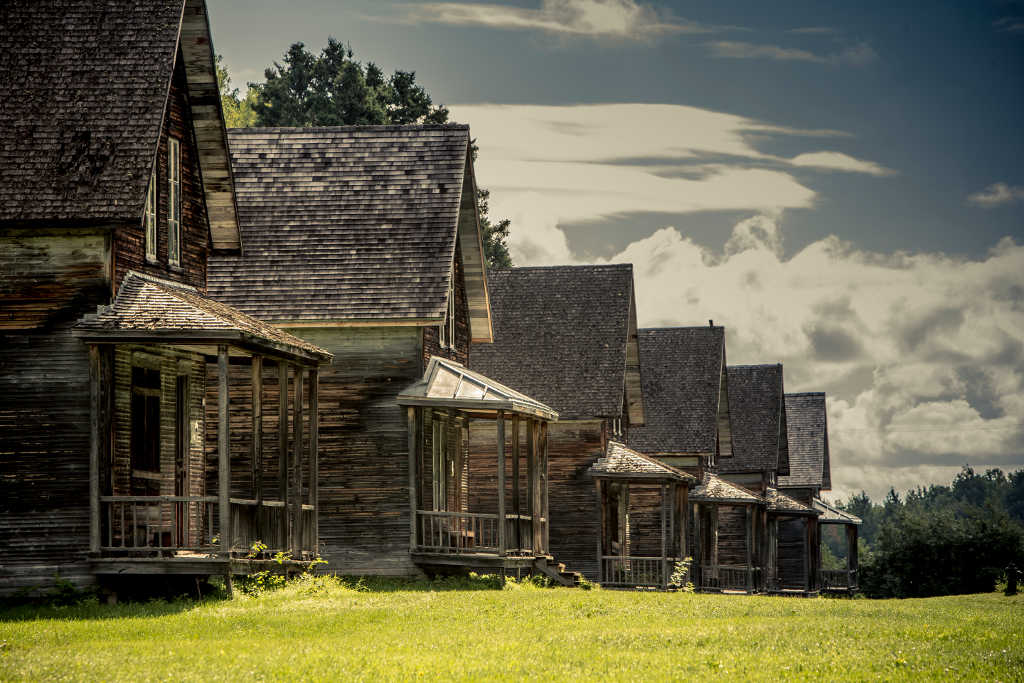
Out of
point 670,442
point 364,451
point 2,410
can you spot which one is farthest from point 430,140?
point 670,442

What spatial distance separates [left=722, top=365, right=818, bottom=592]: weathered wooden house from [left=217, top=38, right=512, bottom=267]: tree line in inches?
562

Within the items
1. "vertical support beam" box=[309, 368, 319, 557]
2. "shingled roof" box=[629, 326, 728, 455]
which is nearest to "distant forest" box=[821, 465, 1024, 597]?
"shingled roof" box=[629, 326, 728, 455]

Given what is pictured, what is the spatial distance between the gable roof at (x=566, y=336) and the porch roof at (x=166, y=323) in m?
19.0

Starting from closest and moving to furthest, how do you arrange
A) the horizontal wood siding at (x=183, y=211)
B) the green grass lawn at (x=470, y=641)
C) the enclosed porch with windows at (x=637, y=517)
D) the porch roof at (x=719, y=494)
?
the green grass lawn at (x=470, y=641) < the horizontal wood siding at (x=183, y=211) < the enclosed porch with windows at (x=637, y=517) < the porch roof at (x=719, y=494)

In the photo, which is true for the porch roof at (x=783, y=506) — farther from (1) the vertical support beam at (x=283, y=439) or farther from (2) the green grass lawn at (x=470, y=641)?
(1) the vertical support beam at (x=283, y=439)

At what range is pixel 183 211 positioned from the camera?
26.5 m

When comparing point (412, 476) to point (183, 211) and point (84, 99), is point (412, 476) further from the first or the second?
point (84, 99)

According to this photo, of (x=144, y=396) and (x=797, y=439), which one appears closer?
(x=144, y=396)

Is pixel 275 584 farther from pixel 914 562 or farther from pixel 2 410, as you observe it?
pixel 914 562

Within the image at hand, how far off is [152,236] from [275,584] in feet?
21.8

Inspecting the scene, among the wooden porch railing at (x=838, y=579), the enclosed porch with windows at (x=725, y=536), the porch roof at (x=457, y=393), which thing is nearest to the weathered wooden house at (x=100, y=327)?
the porch roof at (x=457, y=393)

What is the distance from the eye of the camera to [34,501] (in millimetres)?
22312

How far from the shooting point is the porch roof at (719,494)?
4738 cm

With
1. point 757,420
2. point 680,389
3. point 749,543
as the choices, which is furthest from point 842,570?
point 680,389
